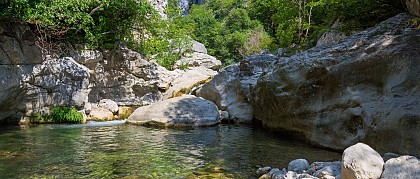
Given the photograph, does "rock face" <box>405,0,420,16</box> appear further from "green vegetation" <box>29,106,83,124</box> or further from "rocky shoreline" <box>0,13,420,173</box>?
"green vegetation" <box>29,106,83,124</box>

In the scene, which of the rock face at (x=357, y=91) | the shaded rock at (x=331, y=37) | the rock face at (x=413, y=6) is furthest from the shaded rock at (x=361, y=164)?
the shaded rock at (x=331, y=37)

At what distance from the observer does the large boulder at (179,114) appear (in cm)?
1303

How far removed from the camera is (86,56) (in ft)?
54.5

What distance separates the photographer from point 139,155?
7789 mm

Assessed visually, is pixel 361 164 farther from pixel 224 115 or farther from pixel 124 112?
pixel 124 112

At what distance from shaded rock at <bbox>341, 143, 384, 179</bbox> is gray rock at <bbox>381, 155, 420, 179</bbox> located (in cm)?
11

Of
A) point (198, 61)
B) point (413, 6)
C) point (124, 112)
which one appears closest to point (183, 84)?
point (124, 112)

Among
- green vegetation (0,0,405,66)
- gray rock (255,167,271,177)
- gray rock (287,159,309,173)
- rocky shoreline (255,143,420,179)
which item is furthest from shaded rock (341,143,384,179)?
green vegetation (0,0,405,66)

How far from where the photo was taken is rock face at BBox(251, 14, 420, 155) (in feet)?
21.4

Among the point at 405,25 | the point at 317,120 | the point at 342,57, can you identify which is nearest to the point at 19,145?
the point at 317,120

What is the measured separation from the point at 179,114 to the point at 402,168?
32.5 feet

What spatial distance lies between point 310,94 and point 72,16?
10.5m

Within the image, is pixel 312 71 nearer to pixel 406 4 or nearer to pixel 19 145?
pixel 406 4

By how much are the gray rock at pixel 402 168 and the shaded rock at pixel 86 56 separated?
14930 mm
